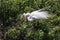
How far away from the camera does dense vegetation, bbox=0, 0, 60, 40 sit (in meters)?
6.48

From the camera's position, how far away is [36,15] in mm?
7074

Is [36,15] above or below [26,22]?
above

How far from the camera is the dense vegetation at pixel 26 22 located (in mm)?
6477

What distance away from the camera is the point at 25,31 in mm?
6703

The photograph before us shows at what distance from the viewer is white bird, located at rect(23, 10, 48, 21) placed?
7.03 meters

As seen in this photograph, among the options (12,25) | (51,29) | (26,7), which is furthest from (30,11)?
(51,29)

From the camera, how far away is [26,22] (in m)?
7.14

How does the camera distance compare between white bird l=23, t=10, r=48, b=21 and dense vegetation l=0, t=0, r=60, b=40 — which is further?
white bird l=23, t=10, r=48, b=21

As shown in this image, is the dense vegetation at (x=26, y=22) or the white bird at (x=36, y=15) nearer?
the dense vegetation at (x=26, y=22)

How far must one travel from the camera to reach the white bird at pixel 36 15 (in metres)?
7.03

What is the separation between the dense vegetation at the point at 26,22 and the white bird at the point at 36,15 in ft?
0.43

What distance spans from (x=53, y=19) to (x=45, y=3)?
3.38 ft

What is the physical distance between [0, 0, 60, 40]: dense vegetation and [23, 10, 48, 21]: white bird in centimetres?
13

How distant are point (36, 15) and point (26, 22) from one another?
350 mm
